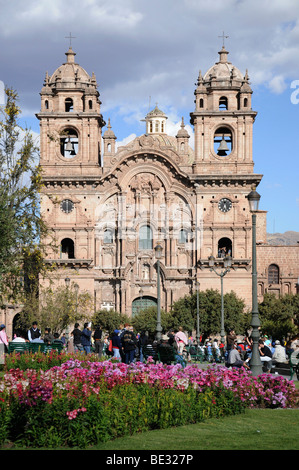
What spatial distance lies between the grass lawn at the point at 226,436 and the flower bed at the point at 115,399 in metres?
0.29

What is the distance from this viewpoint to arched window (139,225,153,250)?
68875 millimetres

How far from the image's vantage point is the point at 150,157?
2707 inches

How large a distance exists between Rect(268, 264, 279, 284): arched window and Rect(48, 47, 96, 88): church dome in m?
21.2

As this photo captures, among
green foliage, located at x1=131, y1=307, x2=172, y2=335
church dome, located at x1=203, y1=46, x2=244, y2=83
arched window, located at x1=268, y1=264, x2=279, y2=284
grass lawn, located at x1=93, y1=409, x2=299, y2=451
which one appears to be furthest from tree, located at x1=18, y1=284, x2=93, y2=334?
grass lawn, located at x1=93, y1=409, x2=299, y2=451

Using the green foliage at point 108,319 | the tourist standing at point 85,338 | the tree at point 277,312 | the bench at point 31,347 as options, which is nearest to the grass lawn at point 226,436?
the bench at point 31,347

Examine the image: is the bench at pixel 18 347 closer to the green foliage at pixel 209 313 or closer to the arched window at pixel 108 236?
the green foliage at pixel 209 313

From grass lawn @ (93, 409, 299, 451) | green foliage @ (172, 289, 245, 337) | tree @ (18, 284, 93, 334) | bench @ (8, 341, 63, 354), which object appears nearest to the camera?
grass lawn @ (93, 409, 299, 451)

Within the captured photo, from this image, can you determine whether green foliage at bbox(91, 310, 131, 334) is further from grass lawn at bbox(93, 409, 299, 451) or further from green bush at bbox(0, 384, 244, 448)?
green bush at bbox(0, 384, 244, 448)

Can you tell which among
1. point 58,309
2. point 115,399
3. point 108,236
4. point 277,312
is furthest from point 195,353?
point 108,236

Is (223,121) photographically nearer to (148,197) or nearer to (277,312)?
(148,197)

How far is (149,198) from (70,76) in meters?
12.0
